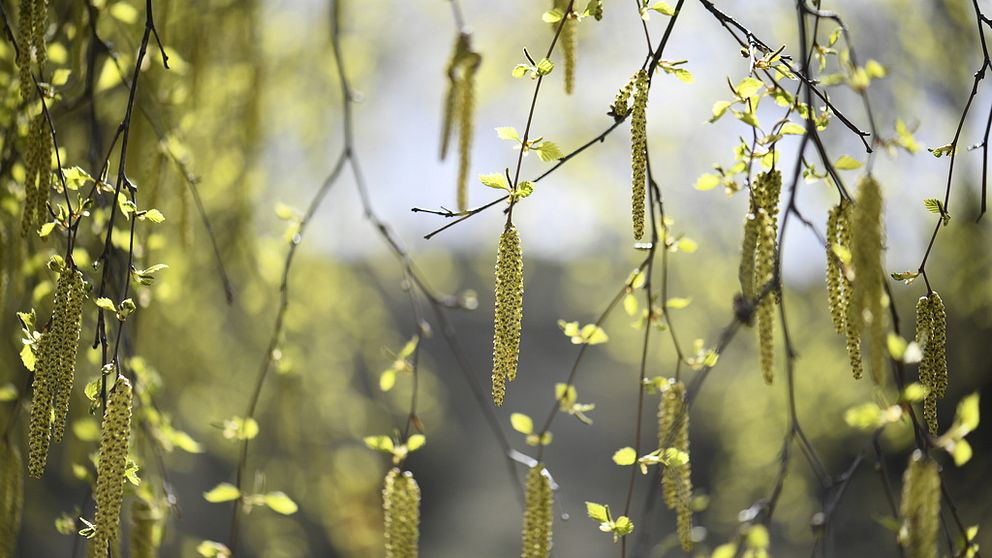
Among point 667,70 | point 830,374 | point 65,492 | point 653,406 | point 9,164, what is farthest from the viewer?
point 653,406

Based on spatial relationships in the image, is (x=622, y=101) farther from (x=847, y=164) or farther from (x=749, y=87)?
(x=847, y=164)

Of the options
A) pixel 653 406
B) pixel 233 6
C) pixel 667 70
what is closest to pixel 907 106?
pixel 233 6

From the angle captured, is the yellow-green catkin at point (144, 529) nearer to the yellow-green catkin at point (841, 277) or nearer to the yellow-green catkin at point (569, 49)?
the yellow-green catkin at point (569, 49)

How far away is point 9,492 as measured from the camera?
1.14 m

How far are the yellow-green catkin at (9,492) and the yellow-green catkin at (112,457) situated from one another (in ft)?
1.34

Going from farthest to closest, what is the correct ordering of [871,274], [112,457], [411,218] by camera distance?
[411,218] → [112,457] → [871,274]

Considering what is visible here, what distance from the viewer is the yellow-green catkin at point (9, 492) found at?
1.14m

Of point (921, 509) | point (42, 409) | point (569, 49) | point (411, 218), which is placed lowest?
point (921, 509)

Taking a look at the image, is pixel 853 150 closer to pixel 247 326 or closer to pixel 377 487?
pixel 247 326

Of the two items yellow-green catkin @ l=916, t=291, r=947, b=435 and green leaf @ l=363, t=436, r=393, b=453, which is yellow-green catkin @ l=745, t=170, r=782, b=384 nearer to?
yellow-green catkin @ l=916, t=291, r=947, b=435

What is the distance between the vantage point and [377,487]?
5.74 metres

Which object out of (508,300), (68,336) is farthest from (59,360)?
(508,300)

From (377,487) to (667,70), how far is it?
16.8 ft

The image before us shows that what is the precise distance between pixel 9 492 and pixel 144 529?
0.57ft
